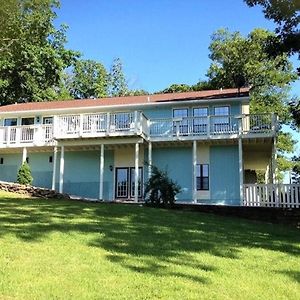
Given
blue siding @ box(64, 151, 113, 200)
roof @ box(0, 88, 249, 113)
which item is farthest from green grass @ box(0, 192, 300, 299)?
roof @ box(0, 88, 249, 113)

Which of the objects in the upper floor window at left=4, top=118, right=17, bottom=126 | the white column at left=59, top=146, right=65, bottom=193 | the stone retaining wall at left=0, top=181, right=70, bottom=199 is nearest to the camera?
the stone retaining wall at left=0, top=181, right=70, bottom=199

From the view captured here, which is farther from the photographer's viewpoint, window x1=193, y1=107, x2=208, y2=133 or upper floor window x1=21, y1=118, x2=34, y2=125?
upper floor window x1=21, y1=118, x2=34, y2=125

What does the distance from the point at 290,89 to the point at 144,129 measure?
19598mm

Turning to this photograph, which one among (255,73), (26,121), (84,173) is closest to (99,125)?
(84,173)

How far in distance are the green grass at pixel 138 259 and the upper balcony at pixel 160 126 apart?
11706 mm

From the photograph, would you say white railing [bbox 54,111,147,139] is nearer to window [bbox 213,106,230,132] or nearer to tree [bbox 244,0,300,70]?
window [bbox 213,106,230,132]

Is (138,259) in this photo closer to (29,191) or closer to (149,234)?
(149,234)

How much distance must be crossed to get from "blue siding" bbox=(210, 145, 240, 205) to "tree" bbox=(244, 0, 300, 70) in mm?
8996

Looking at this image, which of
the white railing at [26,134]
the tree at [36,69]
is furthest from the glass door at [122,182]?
the tree at [36,69]

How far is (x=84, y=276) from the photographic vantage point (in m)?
7.25

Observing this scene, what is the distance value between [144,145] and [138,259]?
18.5 metres

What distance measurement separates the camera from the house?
25.0 meters

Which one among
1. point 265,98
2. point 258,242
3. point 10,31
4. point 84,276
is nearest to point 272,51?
point 258,242

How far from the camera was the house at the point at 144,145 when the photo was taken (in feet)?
81.9
